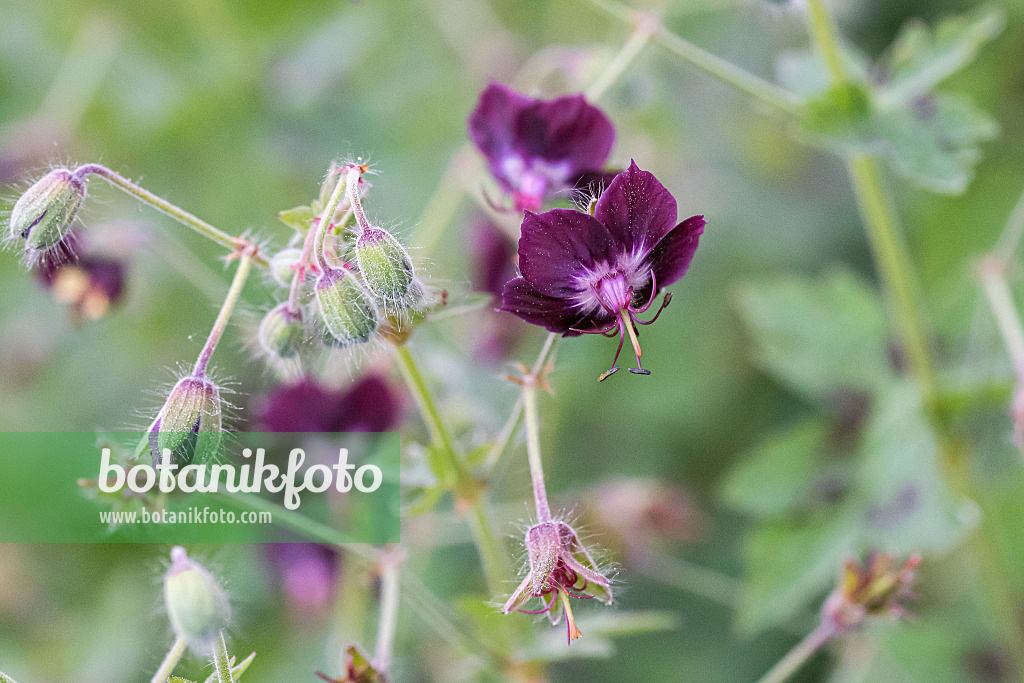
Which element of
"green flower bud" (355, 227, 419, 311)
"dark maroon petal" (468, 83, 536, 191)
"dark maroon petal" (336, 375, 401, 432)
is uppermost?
"dark maroon petal" (468, 83, 536, 191)

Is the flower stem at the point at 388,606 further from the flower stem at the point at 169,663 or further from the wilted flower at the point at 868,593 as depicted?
the wilted flower at the point at 868,593

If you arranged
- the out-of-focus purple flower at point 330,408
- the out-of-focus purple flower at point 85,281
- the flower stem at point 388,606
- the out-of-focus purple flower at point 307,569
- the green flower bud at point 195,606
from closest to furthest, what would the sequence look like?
the green flower bud at point 195,606, the flower stem at point 388,606, the out-of-focus purple flower at point 85,281, the out-of-focus purple flower at point 330,408, the out-of-focus purple flower at point 307,569

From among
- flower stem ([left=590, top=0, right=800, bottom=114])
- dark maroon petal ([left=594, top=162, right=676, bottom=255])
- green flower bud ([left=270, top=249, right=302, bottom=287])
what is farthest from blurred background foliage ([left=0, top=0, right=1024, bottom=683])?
dark maroon petal ([left=594, top=162, right=676, bottom=255])

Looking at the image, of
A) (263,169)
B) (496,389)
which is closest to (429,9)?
(263,169)

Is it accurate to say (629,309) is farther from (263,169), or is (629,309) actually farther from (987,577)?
(263,169)

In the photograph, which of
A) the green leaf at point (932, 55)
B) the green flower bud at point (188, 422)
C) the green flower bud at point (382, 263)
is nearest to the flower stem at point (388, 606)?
the green flower bud at point (188, 422)

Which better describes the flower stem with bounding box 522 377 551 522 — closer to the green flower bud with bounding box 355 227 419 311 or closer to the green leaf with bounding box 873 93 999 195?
the green flower bud with bounding box 355 227 419 311

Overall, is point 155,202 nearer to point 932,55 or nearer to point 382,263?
point 382,263
